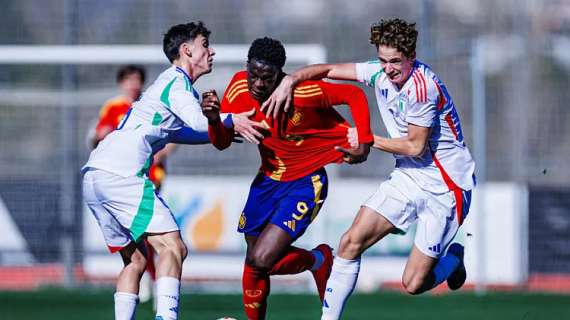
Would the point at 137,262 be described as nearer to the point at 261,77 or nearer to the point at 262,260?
the point at 262,260

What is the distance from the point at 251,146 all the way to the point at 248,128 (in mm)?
5752

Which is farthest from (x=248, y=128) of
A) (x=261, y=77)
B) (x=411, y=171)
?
(x=411, y=171)

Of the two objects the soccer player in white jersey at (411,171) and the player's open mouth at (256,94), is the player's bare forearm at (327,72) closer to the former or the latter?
the soccer player in white jersey at (411,171)

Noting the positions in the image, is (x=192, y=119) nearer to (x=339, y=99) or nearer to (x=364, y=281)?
(x=339, y=99)

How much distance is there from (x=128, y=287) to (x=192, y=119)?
109 centimetres

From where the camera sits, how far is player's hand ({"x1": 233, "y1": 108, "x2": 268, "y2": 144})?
623 centimetres

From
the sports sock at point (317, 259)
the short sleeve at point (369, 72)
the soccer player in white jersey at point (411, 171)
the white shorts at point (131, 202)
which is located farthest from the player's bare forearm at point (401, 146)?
the white shorts at point (131, 202)

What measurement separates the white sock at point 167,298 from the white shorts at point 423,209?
149 cm

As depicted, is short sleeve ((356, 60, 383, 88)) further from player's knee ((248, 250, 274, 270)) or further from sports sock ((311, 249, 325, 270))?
player's knee ((248, 250, 274, 270))

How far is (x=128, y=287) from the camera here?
6523mm

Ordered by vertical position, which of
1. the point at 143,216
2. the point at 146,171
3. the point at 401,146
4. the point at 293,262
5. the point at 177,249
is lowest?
the point at 293,262

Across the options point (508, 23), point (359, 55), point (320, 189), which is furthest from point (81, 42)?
point (320, 189)

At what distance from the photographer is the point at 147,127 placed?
6.47 m

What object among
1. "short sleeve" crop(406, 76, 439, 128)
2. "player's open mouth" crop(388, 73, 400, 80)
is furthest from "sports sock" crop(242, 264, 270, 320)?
"player's open mouth" crop(388, 73, 400, 80)
